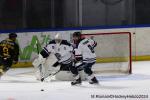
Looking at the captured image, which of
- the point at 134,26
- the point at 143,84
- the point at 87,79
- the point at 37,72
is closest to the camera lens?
the point at 143,84

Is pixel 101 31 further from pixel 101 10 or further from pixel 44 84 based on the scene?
pixel 44 84

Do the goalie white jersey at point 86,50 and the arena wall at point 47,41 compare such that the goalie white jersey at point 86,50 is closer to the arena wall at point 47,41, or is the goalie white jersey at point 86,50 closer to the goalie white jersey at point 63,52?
the goalie white jersey at point 63,52

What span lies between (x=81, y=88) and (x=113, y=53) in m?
2.61

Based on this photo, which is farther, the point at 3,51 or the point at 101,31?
the point at 101,31

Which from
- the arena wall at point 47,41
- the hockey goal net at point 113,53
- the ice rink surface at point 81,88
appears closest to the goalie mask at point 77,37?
the ice rink surface at point 81,88

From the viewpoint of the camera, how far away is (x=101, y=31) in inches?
586

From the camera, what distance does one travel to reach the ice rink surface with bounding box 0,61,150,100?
9336 millimetres

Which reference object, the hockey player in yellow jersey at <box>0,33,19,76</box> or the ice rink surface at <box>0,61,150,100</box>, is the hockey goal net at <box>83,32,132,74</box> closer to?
the ice rink surface at <box>0,61,150,100</box>

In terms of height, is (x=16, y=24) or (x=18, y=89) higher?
(x=16, y=24)

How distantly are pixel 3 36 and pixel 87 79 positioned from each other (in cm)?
429

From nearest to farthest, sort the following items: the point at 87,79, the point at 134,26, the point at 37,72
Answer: the point at 87,79 → the point at 37,72 → the point at 134,26

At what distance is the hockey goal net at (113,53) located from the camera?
12.3 metres

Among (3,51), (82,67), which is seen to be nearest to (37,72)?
(3,51)

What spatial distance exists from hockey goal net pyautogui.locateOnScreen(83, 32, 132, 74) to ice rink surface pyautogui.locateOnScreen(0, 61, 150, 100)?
30cm
